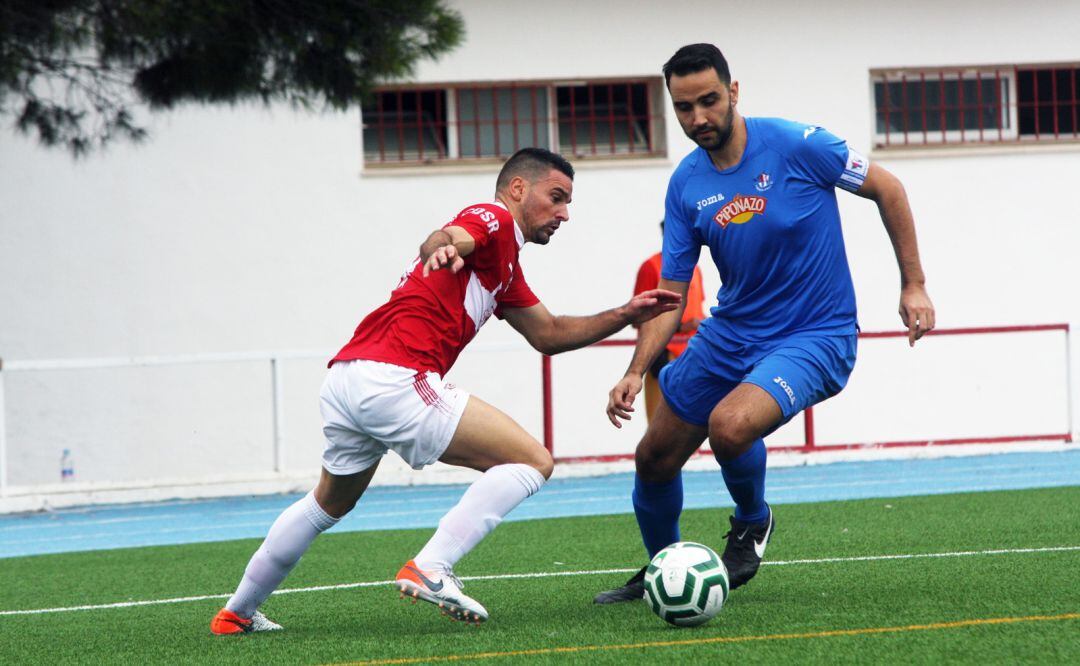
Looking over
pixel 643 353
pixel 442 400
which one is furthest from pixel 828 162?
pixel 442 400

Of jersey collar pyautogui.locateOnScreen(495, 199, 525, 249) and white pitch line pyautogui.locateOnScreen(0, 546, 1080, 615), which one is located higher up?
jersey collar pyautogui.locateOnScreen(495, 199, 525, 249)

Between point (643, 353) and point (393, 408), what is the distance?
1.11 meters

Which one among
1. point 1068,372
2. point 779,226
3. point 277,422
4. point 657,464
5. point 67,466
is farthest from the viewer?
point 67,466

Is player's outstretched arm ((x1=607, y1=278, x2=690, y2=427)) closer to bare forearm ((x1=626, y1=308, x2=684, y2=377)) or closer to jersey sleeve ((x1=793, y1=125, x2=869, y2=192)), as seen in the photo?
bare forearm ((x1=626, y1=308, x2=684, y2=377))

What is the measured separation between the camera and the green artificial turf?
16.7 feet

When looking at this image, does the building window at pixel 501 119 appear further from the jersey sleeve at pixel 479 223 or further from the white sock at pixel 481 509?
the white sock at pixel 481 509

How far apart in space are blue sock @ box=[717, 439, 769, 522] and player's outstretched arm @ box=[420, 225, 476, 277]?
130 cm

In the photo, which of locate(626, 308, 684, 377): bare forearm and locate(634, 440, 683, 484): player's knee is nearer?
locate(626, 308, 684, 377): bare forearm

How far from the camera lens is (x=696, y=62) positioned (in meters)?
5.86

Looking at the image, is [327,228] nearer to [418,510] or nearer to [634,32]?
[634,32]

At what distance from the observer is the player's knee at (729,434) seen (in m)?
5.72

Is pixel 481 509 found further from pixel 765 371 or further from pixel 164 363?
pixel 164 363

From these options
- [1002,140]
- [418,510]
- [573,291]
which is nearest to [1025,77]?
[1002,140]

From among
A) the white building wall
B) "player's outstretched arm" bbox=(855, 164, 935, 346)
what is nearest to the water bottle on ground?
the white building wall
